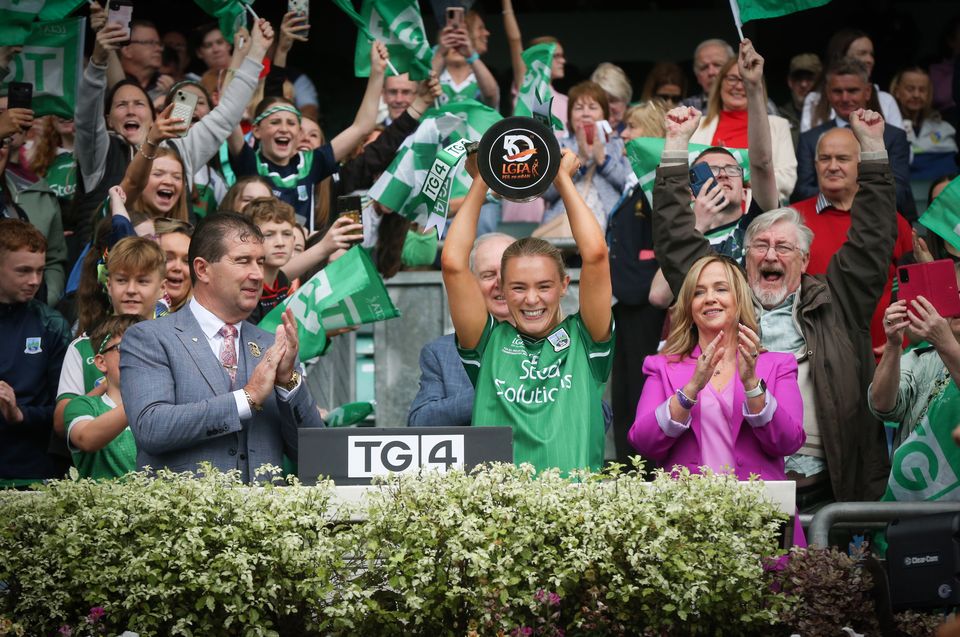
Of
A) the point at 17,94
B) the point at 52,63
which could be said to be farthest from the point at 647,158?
the point at 52,63

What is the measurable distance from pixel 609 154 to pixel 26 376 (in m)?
4.37

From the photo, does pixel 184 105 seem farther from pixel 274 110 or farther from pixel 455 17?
pixel 455 17

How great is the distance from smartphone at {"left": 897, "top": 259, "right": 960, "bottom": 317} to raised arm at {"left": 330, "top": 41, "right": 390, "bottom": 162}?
429 centimetres

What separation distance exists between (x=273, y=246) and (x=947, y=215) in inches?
137

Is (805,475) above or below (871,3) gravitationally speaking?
below

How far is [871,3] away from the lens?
531 inches

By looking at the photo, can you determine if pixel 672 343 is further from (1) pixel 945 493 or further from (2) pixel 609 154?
(2) pixel 609 154

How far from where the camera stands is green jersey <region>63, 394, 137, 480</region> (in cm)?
657

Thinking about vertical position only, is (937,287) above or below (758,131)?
below

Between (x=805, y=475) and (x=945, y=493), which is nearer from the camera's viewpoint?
(x=945, y=493)

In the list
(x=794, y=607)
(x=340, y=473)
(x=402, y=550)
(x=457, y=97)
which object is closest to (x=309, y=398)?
(x=340, y=473)

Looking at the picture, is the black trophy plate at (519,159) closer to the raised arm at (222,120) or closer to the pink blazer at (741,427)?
the pink blazer at (741,427)

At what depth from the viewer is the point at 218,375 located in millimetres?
5719

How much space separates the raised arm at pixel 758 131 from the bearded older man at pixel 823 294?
17.7 inches
